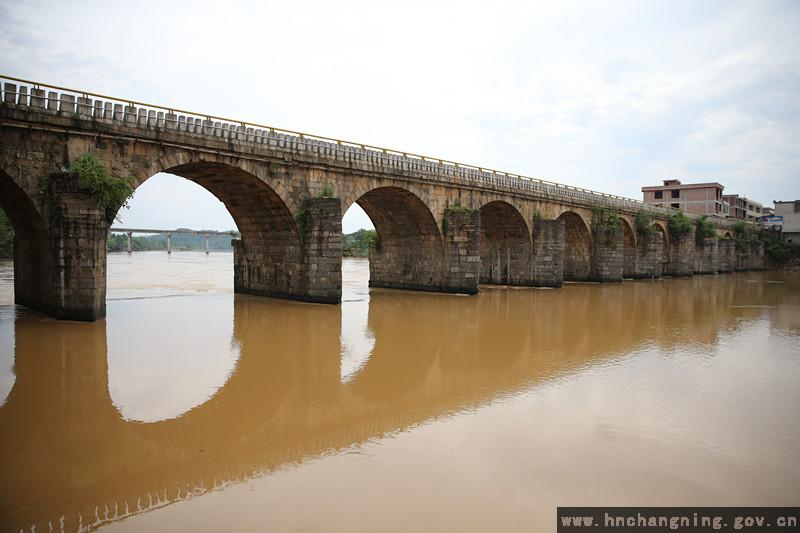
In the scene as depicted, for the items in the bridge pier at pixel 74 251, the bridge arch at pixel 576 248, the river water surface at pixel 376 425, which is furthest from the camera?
the bridge arch at pixel 576 248

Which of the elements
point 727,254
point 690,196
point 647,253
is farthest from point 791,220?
point 647,253

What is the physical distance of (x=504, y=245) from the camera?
1298 inches

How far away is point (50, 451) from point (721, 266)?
62.8 meters

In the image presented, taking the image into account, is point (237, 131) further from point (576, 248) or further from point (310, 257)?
point (576, 248)

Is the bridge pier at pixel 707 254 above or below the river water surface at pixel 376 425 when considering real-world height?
above

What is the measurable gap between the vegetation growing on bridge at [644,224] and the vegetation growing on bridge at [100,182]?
3802cm

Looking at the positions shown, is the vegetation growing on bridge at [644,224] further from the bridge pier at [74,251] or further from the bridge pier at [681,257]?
the bridge pier at [74,251]

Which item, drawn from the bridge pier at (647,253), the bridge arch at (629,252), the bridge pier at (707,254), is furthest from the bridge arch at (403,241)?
the bridge pier at (707,254)

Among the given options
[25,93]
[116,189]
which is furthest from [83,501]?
[25,93]

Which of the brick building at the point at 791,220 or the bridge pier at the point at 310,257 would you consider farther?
the brick building at the point at 791,220

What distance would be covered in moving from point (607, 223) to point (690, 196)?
145 ft

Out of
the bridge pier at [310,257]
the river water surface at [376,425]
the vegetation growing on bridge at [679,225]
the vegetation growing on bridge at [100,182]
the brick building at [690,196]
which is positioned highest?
the brick building at [690,196]

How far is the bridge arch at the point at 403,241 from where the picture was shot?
1028 inches

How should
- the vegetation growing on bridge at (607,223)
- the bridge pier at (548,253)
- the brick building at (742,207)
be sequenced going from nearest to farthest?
the bridge pier at (548,253) < the vegetation growing on bridge at (607,223) < the brick building at (742,207)
